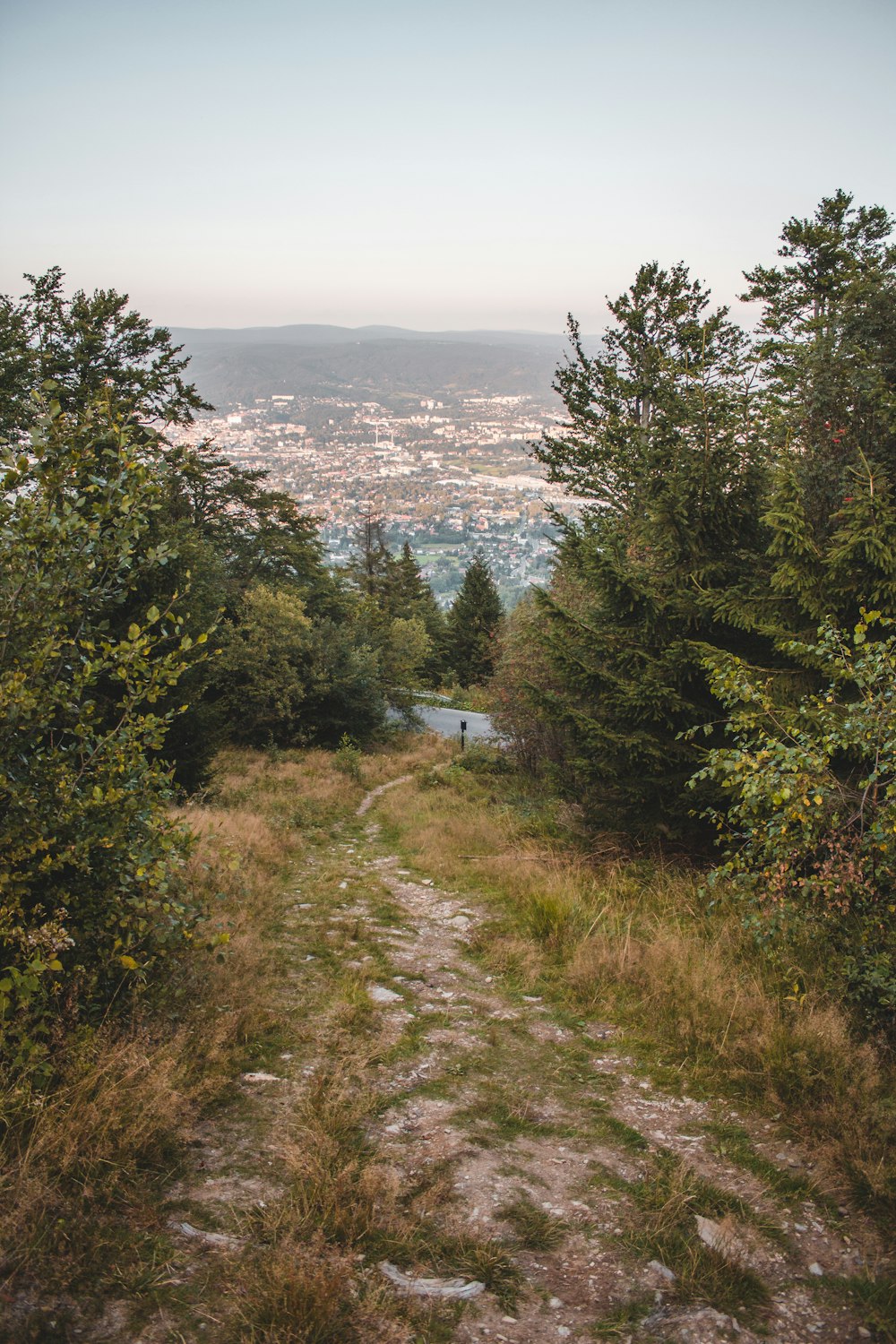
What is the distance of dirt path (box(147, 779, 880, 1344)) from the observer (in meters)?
2.74

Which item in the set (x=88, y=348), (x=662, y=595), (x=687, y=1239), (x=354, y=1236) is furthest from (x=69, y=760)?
(x=88, y=348)

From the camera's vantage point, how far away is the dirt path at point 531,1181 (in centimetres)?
274

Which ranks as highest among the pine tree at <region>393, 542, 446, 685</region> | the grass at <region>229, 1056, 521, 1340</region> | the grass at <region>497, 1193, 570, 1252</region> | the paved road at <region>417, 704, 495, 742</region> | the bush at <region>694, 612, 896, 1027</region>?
the bush at <region>694, 612, 896, 1027</region>

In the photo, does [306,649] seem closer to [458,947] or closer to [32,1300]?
[458,947]

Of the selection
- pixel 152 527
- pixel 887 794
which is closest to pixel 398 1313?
pixel 887 794

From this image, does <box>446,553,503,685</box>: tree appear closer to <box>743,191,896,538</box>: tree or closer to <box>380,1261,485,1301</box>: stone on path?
<box>743,191,896,538</box>: tree

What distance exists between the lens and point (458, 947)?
7059 mm

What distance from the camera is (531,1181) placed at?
11.5 ft

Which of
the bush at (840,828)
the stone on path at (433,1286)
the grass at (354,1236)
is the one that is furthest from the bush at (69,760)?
the bush at (840,828)

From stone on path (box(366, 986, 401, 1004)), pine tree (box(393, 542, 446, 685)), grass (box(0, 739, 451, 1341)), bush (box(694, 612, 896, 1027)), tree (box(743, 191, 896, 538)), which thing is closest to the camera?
grass (box(0, 739, 451, 1341))

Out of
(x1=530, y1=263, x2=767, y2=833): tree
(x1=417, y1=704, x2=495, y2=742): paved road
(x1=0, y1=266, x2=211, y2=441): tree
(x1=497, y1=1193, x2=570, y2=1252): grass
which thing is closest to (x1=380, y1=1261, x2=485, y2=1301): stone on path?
(x1=497, y1=1193, x2=570, y2=1252): grass

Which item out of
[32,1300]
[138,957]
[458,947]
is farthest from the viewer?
[458,947]

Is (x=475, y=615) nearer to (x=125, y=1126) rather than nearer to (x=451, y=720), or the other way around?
(x=451, y=720)

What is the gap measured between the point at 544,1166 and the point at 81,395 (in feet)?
69.4
